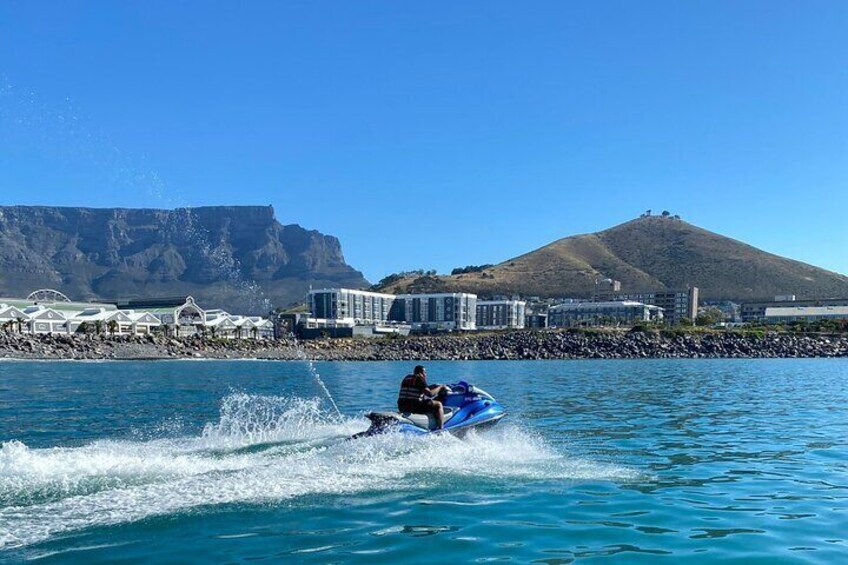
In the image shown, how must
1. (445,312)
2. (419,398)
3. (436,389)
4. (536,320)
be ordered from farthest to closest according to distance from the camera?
(536,320), (445,312), (436,389), (419,398)

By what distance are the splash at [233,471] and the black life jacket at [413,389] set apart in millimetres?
1288

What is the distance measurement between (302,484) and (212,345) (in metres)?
84.9

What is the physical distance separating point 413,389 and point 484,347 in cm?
8129

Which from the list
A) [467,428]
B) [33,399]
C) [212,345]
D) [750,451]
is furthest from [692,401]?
[212,345]

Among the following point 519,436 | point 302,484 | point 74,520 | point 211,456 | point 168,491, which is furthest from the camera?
point 519,436

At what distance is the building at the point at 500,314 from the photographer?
184 meters

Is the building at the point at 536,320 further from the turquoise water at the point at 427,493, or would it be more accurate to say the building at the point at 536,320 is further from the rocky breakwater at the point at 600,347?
the turquoise water at the point at 427,493

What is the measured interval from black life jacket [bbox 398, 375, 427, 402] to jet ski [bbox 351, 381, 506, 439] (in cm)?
38

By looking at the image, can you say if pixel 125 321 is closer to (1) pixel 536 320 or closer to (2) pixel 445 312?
(2) pixel 445 312

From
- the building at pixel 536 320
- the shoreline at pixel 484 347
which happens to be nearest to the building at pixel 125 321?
the shoreline at pixel 484 347

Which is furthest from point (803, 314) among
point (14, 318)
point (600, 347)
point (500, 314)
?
point (14, 318)

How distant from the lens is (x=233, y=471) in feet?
39.3

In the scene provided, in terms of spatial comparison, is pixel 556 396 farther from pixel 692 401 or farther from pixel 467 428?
pixel 467 428

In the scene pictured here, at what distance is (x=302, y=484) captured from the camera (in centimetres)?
1122
